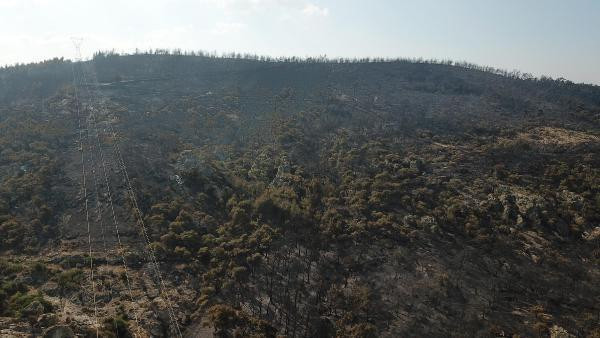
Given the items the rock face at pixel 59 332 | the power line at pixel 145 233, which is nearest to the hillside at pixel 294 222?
the rock face at pixel 59 332

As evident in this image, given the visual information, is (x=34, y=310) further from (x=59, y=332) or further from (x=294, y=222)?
(x=294, y=222)

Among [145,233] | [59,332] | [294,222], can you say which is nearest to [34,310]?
[59,332]

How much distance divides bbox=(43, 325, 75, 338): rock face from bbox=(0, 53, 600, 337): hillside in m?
0.07

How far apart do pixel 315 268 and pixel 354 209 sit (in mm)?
11044

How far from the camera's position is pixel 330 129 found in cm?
7669

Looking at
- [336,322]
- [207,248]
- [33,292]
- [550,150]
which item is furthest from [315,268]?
[550,150]

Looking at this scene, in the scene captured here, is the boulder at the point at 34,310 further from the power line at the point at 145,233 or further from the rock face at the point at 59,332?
the power line at the point at 145,233

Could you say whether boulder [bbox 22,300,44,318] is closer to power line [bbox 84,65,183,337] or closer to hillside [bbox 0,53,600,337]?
hillside [bbox 0,53,600,337]

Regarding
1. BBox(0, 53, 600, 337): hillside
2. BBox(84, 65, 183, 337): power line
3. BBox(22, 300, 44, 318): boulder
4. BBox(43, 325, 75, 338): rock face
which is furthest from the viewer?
BBox(0, 53, 600, 337): hillside

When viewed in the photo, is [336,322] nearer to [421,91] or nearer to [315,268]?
[315,268]

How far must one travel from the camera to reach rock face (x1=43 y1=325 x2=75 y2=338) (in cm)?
2259

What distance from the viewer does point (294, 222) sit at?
43.5m

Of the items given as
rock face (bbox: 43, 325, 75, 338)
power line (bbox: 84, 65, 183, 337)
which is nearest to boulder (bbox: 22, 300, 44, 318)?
rock face (bbox: 43, 325, 75, 338)

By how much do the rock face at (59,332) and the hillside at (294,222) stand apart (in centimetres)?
7
